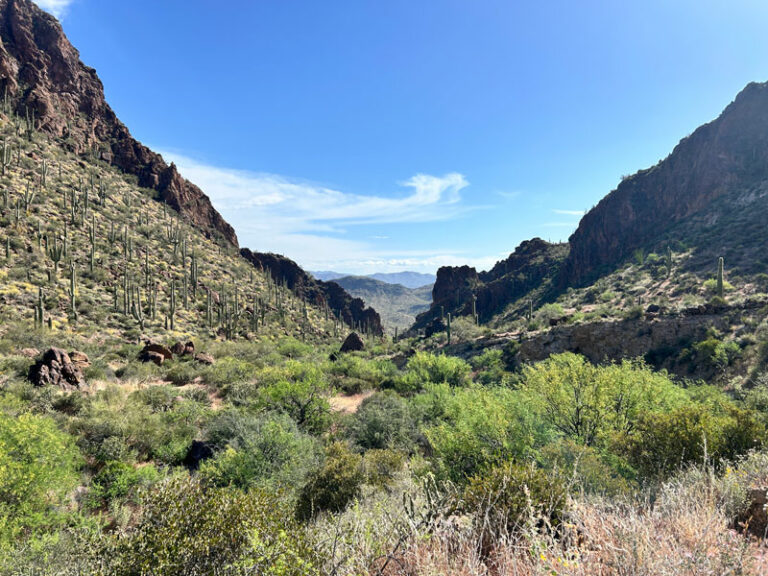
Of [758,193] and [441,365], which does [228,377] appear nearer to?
[441,365]

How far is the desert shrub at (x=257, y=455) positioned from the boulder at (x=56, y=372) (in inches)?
324

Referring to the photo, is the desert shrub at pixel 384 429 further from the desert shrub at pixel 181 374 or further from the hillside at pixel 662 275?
the hillside at pixel 662 275

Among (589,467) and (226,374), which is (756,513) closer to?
(589,467)

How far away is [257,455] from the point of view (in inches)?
381

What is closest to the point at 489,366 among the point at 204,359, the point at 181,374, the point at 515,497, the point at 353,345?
the point at 353,345

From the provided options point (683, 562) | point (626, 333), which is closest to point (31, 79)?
point (683, 562)

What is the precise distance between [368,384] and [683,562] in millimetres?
22849

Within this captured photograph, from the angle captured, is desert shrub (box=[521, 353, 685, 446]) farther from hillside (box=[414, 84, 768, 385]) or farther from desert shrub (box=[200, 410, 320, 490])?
hillside (box=[414, 84, 768, 385])

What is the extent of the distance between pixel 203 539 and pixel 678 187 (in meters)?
83.9

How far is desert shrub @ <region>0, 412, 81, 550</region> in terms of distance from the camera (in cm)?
684

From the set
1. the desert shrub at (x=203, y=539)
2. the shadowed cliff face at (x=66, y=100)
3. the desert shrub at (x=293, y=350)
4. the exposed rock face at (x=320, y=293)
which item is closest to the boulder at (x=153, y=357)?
the desert shrub at (x=293, y=350)

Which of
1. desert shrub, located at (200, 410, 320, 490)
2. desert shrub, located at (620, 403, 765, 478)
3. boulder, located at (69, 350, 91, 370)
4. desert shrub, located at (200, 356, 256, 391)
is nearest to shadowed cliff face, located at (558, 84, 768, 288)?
desert shrub, located at (200, 356, 256, 391)

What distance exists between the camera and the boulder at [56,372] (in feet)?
46.1

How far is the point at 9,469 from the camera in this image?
23.5ft
